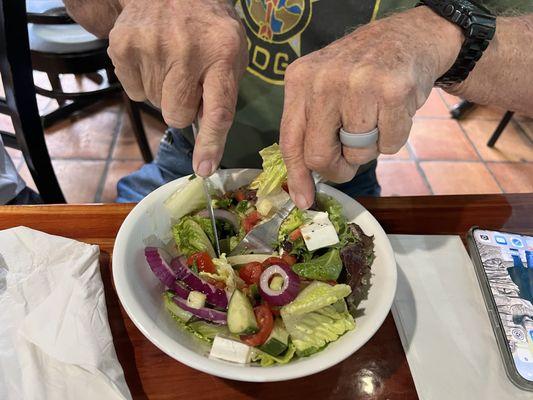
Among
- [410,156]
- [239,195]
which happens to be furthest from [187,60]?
[410,156]

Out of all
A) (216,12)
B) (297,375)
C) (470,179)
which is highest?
(216,12)

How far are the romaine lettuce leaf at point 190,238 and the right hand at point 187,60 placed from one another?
0.49 feet

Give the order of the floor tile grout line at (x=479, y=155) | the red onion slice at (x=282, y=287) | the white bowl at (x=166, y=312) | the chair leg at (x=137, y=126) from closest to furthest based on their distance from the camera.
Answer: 1. the white bowl at (x=166, y=312)
2. the red onion slice at (x=282, y=287)
3. the chair leg at (x=137, y=126)
4. the floor tile grout line at (x=479, y=155)

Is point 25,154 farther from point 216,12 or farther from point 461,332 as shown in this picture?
point 461,332

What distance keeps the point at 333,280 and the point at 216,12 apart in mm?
491

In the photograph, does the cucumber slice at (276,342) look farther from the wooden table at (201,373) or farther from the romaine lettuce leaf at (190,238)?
the romaine lettuce leaf at (190,238)

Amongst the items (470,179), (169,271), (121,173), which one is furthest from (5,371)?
(470,179)

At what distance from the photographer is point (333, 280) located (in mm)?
790

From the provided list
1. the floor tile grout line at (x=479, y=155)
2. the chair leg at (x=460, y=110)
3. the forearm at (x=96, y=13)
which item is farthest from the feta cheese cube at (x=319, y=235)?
the chair leg at (x=460, y=110)

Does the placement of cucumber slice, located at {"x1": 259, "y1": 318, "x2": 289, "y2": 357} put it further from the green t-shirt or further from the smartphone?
the green t-shirt

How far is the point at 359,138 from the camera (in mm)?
695

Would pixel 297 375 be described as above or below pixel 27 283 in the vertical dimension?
above

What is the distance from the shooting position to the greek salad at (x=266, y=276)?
729 millimetres

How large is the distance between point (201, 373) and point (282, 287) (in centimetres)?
19
